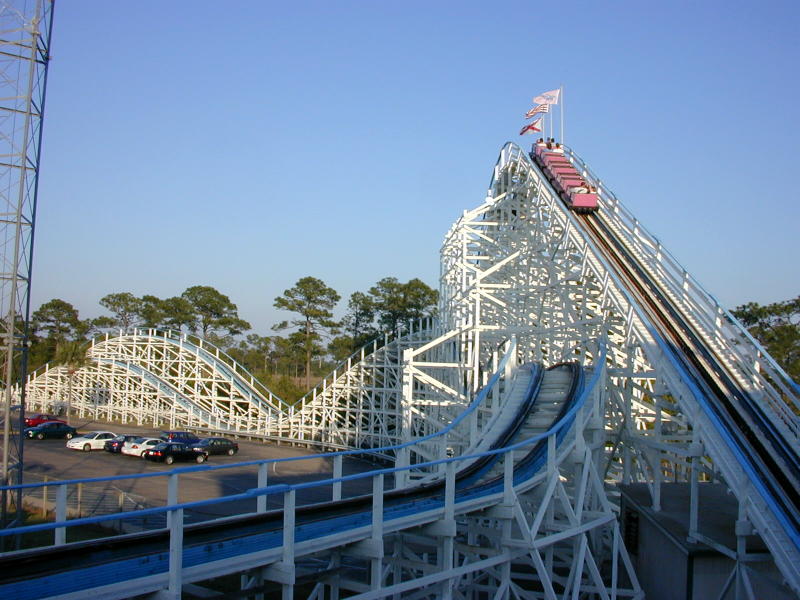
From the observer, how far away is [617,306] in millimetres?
14336

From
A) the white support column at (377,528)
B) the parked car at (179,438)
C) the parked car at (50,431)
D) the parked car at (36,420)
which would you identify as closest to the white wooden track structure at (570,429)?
the white support column at (377,528)

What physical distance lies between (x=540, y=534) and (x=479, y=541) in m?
2.64

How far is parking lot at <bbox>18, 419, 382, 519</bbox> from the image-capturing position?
1780 centimetres

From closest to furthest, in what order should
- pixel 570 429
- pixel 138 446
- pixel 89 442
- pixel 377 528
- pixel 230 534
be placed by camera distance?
pixel 230 534, pixel 377 528, pixel 570 429, pixel 138 446, pixel 89 442

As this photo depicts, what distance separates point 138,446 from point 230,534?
788 inches

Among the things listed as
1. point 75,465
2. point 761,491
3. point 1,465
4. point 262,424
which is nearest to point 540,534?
point 761,491

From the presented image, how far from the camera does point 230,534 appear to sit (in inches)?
294

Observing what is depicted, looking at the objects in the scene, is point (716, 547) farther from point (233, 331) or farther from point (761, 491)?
point (233, 331)

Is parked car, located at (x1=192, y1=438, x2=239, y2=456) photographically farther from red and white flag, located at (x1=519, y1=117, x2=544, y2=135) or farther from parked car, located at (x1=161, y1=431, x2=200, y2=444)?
red and white flag, located at (x1=519, y1=117, x2=544, y2=135)

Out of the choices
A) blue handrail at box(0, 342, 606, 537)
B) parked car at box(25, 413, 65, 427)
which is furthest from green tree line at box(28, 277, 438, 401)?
blue handrail at box(0, 342, 606, 537)

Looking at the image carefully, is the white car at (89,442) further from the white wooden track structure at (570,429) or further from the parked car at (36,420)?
the white wooden track structure at (570,429)

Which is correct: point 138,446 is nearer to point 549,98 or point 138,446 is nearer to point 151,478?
point 151,478

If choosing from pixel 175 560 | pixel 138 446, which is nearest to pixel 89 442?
pixel 138 446

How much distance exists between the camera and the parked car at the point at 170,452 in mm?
24891
